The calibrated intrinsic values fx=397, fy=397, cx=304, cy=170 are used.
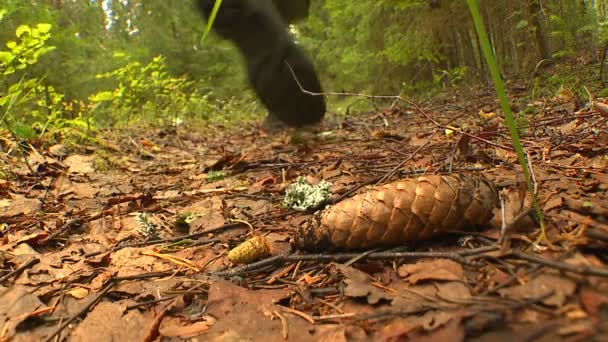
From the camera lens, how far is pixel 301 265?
97cm

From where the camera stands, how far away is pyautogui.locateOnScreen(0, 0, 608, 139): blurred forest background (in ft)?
9.05

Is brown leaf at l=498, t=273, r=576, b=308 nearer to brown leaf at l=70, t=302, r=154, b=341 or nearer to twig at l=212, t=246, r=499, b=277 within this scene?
twig at l=212, t=246, r=499, b=277

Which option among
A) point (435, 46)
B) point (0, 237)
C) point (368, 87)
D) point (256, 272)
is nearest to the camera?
point (256, 272)

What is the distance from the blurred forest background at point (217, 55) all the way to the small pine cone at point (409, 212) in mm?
513

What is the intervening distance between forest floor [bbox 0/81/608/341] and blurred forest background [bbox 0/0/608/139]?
22.7 inches

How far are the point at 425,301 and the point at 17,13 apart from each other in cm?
477

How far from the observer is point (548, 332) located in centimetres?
53

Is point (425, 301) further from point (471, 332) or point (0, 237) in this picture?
point (0, 237)

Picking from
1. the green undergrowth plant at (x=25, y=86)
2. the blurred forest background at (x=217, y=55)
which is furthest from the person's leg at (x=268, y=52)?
the green undergrowth plant at (x=25, y=86)

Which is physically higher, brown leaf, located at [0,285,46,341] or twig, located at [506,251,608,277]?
twig, located at [506,251,608,277]

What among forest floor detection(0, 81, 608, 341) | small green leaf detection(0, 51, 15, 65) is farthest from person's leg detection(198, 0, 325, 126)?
small green leaf detection(0, 51, 15, 65)

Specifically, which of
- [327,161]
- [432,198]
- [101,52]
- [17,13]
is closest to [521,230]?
[432,198]

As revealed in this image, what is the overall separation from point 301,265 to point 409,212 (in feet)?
0.96

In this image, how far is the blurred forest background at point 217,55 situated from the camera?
2.76m
